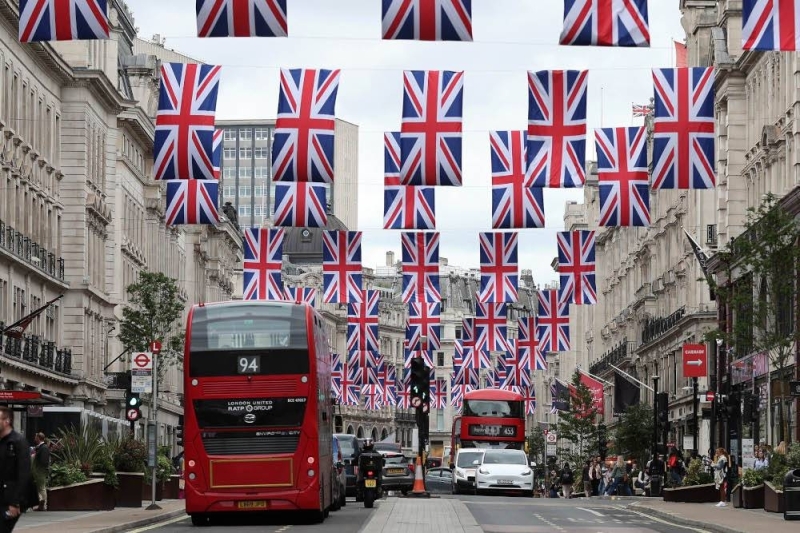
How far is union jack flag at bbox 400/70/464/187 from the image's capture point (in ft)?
129

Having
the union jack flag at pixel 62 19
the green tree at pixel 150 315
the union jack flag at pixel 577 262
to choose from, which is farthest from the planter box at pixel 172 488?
the union jack flag at pixel 62 19

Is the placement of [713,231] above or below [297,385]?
above

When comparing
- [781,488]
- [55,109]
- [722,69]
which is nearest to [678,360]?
[722,69]

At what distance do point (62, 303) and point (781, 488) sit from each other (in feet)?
136

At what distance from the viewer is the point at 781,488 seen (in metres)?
42.1

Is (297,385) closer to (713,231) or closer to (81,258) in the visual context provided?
(81,258)

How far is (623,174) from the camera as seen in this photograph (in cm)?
4316

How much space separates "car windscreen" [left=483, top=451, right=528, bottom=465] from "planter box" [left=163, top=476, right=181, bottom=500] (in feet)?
38.0

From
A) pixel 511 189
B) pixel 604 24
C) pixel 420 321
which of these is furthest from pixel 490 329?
pixel 604 24

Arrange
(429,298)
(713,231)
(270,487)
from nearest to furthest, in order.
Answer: (270,487) → (429,298) → (713,231)

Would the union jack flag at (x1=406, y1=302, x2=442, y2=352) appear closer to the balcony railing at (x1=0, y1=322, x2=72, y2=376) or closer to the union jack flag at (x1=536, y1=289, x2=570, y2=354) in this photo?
the union jack flag at (x1=536, y1=289, x2=570, y2=354)

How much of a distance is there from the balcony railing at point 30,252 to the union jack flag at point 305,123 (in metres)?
25.5

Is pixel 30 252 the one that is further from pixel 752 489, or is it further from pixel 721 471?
pixel 752 489

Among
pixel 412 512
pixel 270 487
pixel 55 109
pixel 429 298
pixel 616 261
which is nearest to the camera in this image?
pixel 270 487
